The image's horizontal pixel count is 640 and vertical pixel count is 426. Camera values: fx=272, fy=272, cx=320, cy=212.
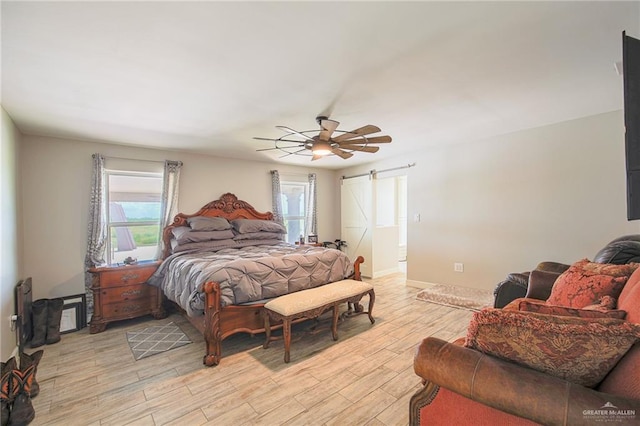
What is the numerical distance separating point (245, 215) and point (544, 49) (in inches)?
179

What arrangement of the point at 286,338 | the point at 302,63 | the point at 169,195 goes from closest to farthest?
1. the point at 302,63
2. the point at 286,338
3. the point at 169,195

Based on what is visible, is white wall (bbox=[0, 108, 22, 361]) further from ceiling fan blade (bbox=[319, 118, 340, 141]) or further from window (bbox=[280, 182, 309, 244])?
window (bbox=[280, 182, 309, 244])

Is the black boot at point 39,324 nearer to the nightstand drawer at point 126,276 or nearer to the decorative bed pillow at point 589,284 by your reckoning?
the nightstand drawer at point 126,276

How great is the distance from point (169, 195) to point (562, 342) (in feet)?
15.4

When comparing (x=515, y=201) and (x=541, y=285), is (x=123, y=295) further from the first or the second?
(x=515, y=201)

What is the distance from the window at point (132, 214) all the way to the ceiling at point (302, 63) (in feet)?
3.21

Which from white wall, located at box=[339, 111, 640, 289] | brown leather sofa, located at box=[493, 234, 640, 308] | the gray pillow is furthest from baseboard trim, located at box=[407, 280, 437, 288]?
the gray pillow

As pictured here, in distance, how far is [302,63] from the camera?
194 cm

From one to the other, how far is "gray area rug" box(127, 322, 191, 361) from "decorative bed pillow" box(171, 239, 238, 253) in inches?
41.6

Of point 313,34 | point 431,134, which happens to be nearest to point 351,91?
point 313,34

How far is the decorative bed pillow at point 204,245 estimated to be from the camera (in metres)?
4.00

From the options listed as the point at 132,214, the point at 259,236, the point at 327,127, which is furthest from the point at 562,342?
the point at 132,214

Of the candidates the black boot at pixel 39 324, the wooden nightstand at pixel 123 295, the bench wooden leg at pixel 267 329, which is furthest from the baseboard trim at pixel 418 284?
the black boot at pixel 39 324

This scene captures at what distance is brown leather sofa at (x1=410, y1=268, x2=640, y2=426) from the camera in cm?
89
